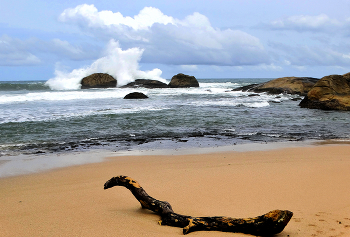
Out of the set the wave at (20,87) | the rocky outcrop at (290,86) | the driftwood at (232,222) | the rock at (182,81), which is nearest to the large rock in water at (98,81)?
the wave at (20,87)

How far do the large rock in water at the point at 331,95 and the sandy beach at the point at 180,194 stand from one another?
37.9ft

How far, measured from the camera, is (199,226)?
9.50 ft

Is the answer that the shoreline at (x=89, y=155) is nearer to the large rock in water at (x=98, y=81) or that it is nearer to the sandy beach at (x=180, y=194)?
the sandy beach at (x=180, y=194)

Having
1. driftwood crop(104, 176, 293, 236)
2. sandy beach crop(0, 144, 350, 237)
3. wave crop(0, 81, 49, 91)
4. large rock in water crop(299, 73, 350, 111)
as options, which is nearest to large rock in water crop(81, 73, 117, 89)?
wave crop(0, 81, 49, 91)

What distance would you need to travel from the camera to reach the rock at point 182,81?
48.0 meters

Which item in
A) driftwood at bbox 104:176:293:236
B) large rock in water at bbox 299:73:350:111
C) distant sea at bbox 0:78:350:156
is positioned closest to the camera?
driftwood at bbox 104:176:293:236

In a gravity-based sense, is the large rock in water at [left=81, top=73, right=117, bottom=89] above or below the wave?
above

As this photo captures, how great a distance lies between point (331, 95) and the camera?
17.3m

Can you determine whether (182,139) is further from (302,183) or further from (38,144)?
(302,183)

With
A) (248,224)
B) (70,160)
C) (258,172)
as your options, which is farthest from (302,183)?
(70,160)

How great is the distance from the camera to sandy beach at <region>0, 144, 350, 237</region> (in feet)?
9.92

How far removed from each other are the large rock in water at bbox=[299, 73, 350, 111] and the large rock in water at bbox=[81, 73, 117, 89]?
37.5m

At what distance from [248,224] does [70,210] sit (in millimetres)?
1980

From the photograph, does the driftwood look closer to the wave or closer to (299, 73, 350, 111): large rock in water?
(299, 73, 350, 111): large rock in water
